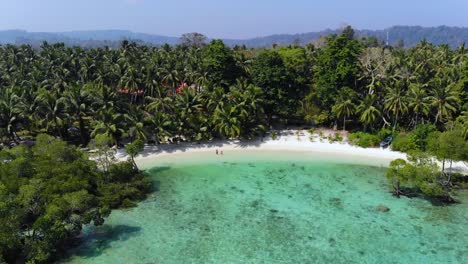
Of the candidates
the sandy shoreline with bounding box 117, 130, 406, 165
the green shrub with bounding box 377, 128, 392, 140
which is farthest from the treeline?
the green shrub with bounding box 377, 128, 392, 140

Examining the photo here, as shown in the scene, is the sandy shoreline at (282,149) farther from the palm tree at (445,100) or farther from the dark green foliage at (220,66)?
the dark green foliage at (220,66)

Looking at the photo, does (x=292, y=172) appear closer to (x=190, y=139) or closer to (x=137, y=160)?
(x=190, y=139)

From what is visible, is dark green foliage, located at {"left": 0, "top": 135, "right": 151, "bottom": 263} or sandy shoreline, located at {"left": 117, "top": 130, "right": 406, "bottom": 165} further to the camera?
sandy shoreline, located at {"left": 117, "top": 130, "right": 406, "bottom": 165}

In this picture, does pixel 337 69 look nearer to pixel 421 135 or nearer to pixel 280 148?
pixel 280 148

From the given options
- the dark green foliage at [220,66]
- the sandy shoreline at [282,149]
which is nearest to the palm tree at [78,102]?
the sandy shoreline at [282,149]

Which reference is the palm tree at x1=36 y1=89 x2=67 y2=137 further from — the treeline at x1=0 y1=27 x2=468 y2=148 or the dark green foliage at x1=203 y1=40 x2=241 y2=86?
the dark green foliage at x1=203 y1=40 x2=241 y2=86

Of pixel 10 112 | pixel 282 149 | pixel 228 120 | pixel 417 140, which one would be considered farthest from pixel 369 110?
pixel 10 112

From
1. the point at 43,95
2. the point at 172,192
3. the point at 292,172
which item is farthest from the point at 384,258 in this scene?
the point at 43,95
